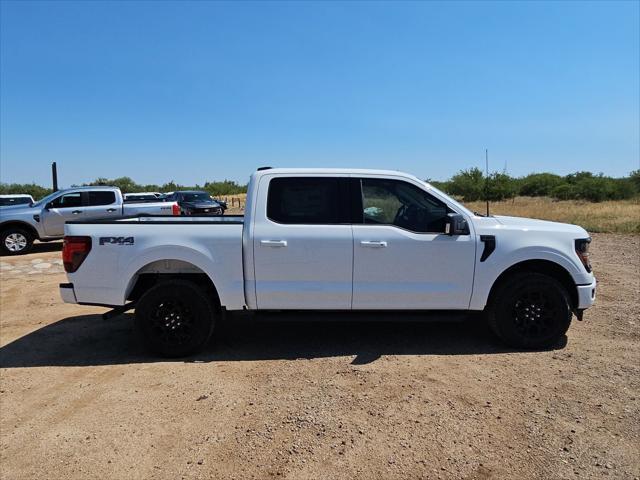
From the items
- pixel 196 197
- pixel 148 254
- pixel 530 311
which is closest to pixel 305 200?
pixel 148 254

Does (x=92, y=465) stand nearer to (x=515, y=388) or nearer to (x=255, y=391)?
(x=255, y=391)

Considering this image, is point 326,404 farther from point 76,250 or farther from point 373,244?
point 76,250

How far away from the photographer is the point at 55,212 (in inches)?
541

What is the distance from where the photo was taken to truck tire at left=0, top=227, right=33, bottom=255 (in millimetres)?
13211

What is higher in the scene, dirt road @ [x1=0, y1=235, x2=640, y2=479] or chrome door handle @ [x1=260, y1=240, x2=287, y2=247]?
chrome door handle @ [x1=260, y1=240, x2=287, y2=247]

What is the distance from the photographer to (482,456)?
3025 mm

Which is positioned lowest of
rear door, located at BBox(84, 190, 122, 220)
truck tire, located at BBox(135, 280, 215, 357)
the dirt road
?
the dirt road

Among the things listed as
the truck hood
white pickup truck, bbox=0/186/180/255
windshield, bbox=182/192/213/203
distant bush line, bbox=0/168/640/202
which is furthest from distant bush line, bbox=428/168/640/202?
the truck hood

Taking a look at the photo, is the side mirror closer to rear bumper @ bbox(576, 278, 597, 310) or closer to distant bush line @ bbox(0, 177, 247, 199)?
rear bumper @ bbox(576, 278, 597, 310)

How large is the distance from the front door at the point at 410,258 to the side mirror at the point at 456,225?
2.1 inches

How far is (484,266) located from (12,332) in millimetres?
5820

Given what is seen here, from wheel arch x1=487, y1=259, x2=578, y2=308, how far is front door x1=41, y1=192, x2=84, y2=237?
499 inches

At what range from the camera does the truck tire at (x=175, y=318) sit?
4.75 metres

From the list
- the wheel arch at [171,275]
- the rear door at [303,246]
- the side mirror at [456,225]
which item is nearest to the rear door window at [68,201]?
the wheel arch at [171,275]
